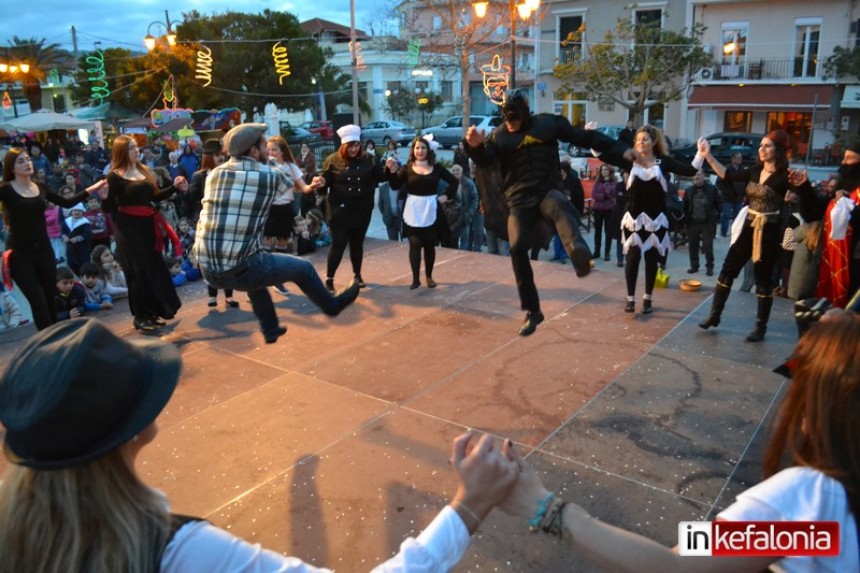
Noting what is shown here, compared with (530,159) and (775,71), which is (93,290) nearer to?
(530,159)

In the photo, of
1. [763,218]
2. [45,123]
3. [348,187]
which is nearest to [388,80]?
[45,123]

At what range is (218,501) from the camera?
3703mm

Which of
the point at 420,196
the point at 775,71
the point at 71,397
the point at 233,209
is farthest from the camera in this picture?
the point at 775,71

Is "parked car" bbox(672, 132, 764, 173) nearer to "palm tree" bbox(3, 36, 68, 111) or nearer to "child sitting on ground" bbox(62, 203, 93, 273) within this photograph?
"child sitting on ground" bbox(62, 203, 93, 273)

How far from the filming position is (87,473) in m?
1.29

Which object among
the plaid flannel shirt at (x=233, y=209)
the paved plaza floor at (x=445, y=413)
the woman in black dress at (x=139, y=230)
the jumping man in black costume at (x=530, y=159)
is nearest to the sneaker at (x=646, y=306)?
the paved plaza floor at (x=445, y=413)

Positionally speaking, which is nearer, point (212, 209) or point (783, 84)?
point (212, 209)

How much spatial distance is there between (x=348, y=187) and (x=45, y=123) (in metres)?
19.0

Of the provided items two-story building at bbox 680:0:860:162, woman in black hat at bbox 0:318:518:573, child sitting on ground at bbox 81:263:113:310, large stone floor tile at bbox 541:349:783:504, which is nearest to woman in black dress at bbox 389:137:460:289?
large stone floor tile at bbox 541:349:783:504

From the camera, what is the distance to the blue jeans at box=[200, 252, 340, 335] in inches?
169

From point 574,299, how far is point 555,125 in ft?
9.96

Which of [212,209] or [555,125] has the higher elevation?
[555,125]

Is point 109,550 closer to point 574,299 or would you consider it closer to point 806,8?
point 574,299

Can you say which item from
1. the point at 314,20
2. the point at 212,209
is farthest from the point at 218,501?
the point at 314,20
